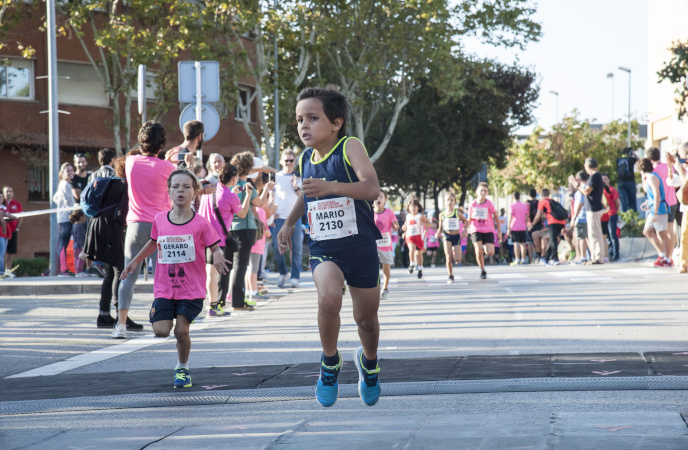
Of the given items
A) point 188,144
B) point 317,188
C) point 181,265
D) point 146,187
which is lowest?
point 181,265

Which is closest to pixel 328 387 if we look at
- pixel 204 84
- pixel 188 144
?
pixel 188 144

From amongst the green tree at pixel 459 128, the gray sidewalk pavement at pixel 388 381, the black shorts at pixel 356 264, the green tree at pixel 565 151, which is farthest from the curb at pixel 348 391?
the green tree at pixel 565 151

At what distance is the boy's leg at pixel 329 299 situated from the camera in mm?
5012

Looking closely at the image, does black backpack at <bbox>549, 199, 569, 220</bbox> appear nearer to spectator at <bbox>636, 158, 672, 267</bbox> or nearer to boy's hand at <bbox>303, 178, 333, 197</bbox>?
spectator at <bbox>636, 158, 672, 267</bbox>

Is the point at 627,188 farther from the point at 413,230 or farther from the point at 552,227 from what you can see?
Result: the point at 413,230

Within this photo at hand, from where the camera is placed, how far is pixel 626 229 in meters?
24.1

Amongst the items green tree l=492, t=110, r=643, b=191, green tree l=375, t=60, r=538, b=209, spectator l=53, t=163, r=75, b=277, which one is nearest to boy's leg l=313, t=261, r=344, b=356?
spectator l=53, t=163, r=75, b=277

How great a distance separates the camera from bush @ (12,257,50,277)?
20.7 meters

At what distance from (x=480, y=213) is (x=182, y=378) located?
10498 millimetres

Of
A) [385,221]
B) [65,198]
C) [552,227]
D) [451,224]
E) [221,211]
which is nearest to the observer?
[221,211]

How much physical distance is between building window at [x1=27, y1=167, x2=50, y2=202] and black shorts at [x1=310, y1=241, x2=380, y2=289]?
88.4ft

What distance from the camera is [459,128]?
44.4 meters

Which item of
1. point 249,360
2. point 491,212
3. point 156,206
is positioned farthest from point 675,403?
point 491,212

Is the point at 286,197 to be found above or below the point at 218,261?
above
